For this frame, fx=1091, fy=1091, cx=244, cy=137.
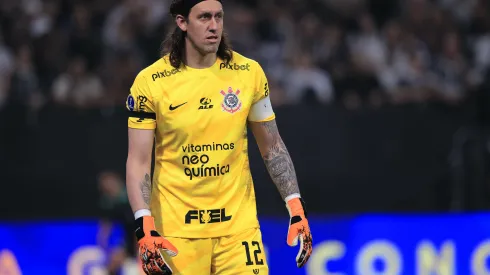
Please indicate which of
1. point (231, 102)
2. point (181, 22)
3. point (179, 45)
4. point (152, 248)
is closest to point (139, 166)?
point (152, 248)

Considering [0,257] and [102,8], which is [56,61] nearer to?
[102,8]

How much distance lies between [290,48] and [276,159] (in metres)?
7.51

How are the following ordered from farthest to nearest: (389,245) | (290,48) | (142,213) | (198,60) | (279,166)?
(290,48) < (389,245) < (279,166) < (198,60) < (142,213)

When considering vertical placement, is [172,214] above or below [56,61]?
below

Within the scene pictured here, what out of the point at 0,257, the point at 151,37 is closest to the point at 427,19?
the point at 151,37

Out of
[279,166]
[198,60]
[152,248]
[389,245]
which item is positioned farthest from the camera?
[389,245]

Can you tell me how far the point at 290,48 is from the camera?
13.9m

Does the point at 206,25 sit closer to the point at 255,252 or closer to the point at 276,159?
the point at 276,159

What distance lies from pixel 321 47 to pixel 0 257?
503cm

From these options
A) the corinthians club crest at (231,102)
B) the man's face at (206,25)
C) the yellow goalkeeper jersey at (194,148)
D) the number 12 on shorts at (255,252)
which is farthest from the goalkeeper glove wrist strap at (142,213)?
the man's face at (206,25)

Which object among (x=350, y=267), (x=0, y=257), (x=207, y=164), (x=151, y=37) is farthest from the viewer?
(x=151, y=37)

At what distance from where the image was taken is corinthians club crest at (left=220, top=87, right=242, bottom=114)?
6.26 m

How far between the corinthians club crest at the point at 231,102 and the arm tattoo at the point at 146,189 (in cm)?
60

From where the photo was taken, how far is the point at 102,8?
47.6 feet
